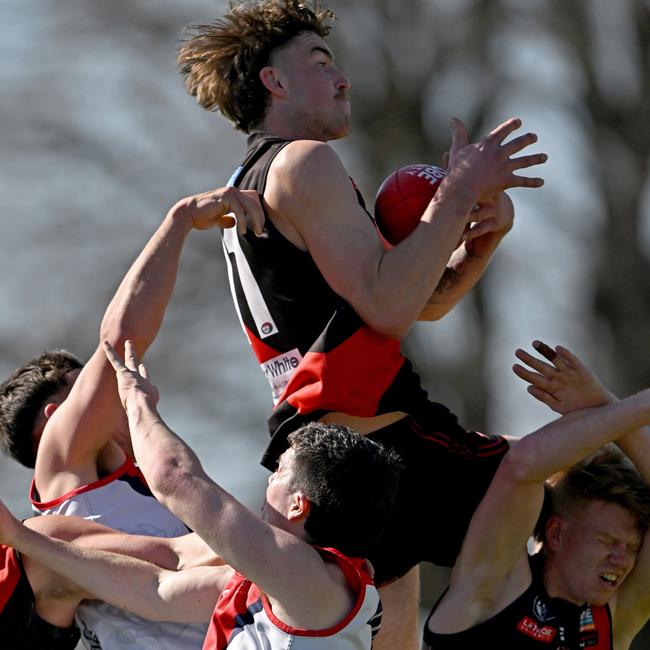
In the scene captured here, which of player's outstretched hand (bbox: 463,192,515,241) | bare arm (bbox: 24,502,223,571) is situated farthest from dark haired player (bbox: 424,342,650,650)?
bare arm (bbox: 24,502,223,571)

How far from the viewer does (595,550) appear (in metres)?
6.15

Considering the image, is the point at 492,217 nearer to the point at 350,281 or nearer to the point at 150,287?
the point at 350,281

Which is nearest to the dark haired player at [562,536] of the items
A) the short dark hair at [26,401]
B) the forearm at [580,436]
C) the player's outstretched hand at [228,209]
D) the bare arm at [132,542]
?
the forearm at [580,436]

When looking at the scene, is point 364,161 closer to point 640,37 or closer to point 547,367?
point 640,37

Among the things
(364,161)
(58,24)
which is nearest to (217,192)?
(364,161)

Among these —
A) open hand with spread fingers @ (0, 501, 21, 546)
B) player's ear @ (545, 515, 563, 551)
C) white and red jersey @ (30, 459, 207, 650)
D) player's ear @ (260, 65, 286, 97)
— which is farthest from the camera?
player's ear @ (545, 515, 563, 551)

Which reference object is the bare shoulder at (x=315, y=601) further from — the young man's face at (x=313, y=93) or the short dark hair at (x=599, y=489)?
the young man's face at (x=313, y=93)

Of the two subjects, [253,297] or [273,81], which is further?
[273,81]

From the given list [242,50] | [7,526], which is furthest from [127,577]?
[242,50]

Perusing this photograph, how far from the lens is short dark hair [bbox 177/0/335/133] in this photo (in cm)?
620

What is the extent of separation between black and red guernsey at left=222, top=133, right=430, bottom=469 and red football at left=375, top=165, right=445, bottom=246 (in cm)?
18

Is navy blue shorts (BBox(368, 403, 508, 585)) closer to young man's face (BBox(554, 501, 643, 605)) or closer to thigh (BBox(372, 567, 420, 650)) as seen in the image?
thigh (BBox(372, 567, 420, 650))

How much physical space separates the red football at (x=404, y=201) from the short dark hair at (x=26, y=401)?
4.89 feet

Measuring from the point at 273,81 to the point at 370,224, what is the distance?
773mm
